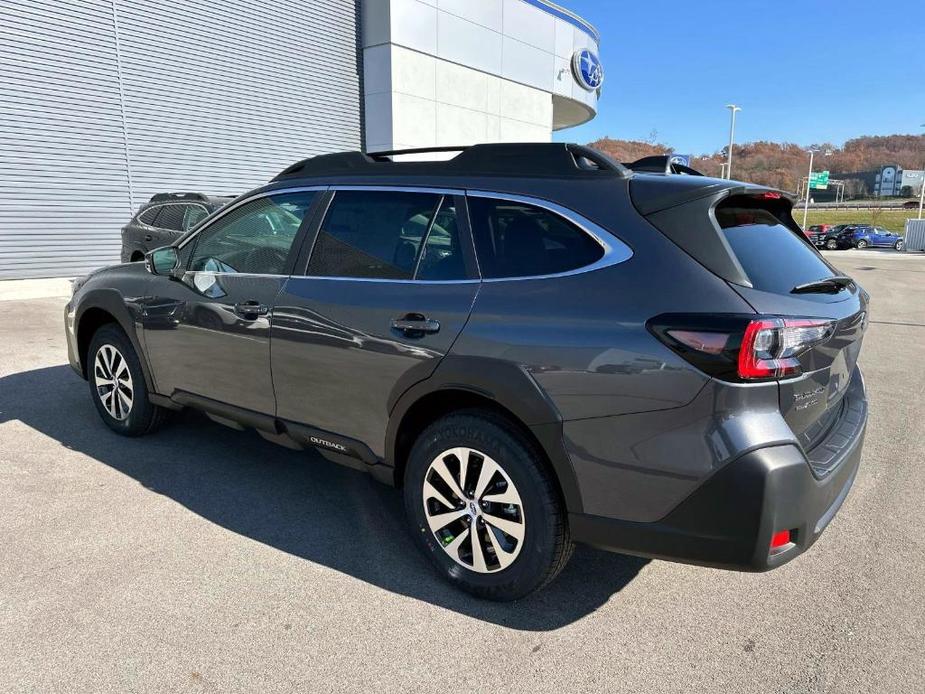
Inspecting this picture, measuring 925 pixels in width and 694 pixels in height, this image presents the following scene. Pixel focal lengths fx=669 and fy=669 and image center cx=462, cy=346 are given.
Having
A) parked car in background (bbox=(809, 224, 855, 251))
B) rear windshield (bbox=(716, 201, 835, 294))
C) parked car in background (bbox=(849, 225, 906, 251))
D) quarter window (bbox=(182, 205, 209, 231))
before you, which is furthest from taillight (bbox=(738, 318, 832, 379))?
parked car in background (bbox=(849, 225, 906, 251))

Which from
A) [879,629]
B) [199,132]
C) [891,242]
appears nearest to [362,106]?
[199,132]

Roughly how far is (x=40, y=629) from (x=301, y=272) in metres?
1.84

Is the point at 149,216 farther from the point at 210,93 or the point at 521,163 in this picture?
the point at 521,163

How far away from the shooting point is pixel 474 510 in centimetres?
276

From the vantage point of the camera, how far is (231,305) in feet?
11.8

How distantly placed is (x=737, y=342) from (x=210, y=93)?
16.2m

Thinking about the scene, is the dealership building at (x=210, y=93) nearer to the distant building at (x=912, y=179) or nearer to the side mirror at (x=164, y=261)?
the side mirror at (x=164, y=261)

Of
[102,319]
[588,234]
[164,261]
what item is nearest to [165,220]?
[102,319]

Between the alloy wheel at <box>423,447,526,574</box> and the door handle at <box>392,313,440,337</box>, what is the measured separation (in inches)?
19.9

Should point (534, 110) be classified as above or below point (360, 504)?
above

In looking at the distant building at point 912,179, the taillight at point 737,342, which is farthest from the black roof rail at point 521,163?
the distant building at point 912,179

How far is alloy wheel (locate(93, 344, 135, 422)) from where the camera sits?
14.7 feet

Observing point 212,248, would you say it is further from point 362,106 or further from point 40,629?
point 362,106

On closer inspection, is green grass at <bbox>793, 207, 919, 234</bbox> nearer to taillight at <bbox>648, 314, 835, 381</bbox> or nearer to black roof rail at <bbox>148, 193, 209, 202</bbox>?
black roof rail at <bbox>148, 193, 209, 202</bbox>
